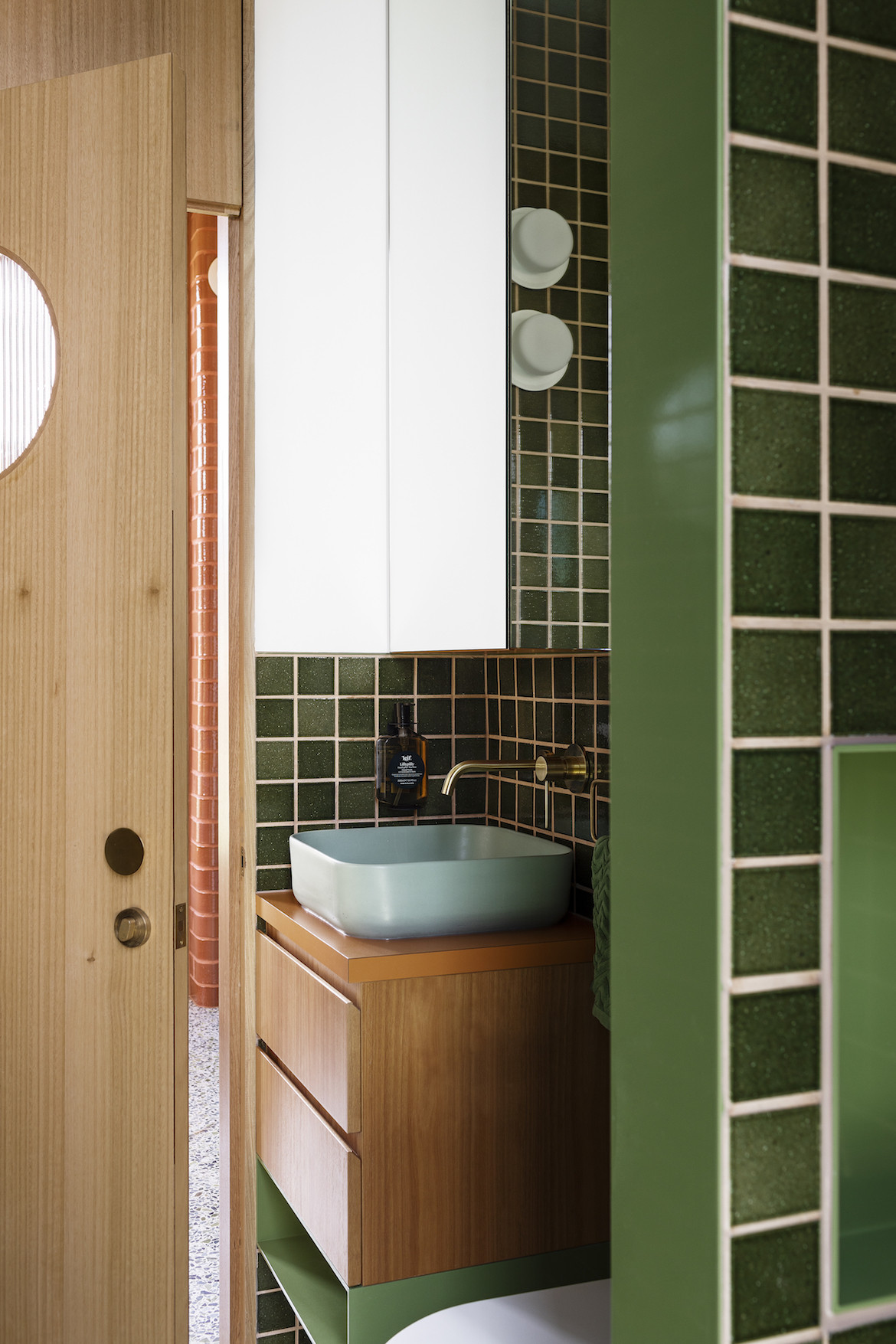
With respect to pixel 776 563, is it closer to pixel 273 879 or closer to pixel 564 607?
pixel 564 607

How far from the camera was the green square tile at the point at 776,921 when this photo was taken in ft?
2.19

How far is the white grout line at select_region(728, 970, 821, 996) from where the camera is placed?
A: 66 cm

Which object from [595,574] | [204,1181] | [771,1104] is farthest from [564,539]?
[204,1181]

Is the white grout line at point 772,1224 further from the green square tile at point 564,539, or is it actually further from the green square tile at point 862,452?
the green square tile at point 564,539

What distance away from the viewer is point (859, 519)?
0.69 meters

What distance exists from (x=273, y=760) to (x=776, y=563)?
1.58 metres

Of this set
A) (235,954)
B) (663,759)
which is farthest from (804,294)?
(235,954)

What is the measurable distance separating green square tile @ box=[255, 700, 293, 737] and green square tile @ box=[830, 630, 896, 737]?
1.56m

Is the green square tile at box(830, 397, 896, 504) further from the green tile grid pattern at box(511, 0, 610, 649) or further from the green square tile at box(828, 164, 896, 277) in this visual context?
the green tile grid pattern at box(511, 0, 610, 649)

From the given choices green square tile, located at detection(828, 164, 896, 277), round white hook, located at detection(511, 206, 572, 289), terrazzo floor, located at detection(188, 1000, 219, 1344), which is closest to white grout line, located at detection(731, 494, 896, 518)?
green square tile, located at detection(828, 164, 896, 277)

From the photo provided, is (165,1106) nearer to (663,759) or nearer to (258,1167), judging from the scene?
(258,1167)

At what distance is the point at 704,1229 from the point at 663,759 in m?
0.29

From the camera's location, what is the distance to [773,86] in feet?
2.23

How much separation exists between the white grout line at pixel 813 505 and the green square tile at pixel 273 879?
1.60 meters
